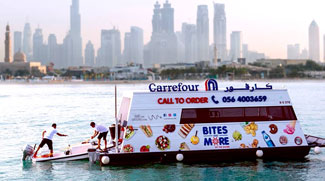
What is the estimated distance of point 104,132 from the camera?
22297mm

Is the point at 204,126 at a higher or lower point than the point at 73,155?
higher

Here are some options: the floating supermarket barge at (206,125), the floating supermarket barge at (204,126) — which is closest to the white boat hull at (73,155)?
the floating supermarket barge at (204,126)

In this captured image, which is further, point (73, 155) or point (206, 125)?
point (73, 155)

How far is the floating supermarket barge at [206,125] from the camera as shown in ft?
68.1

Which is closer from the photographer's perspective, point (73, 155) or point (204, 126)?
point (204, 126)

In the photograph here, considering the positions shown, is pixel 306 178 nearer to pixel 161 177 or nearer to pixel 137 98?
pixel 161 177

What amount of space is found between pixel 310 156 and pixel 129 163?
27.6 ft

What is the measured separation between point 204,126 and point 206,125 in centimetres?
9

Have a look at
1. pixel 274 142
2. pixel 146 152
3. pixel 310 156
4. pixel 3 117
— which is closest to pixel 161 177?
pixel 146 152

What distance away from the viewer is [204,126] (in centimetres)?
2100

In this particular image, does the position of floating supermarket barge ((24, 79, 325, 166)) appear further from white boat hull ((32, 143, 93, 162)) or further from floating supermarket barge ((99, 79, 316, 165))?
white boat hull ((32, 143, 93, 162))

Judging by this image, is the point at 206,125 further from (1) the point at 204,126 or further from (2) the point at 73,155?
→ (2) the point at 73,155

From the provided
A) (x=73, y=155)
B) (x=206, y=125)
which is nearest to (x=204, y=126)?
(x=206, y=125)

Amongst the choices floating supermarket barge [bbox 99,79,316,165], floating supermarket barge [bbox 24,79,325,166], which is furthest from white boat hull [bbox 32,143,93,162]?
floating supermarket barge [bbox 99,79,316,165]
